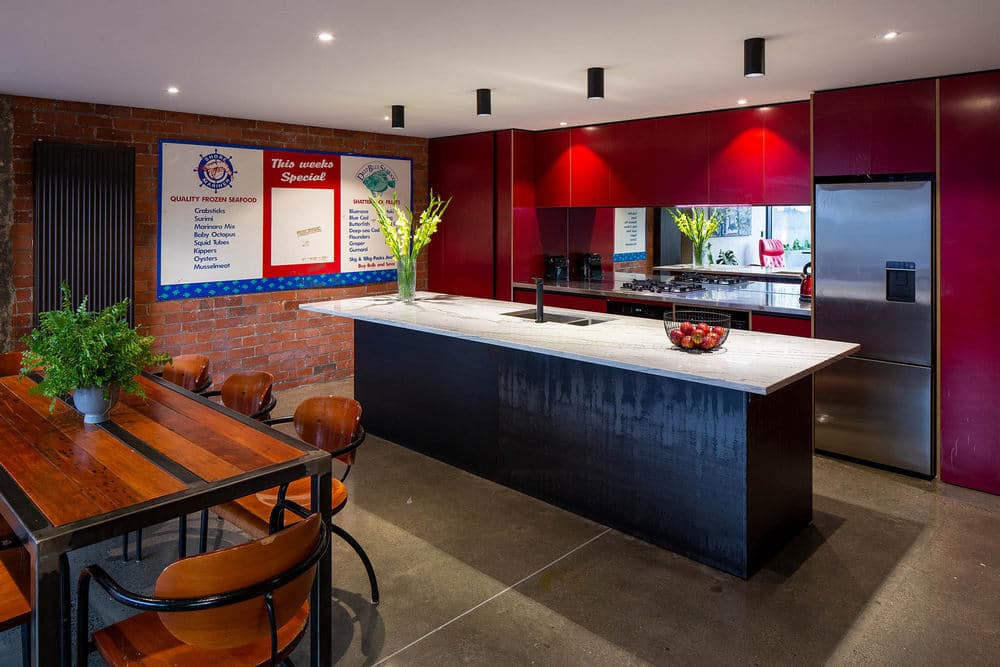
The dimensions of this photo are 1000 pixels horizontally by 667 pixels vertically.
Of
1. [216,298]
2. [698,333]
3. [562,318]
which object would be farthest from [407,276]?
[698,333]

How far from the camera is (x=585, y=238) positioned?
266 inches

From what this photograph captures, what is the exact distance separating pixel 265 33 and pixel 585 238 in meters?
4.12

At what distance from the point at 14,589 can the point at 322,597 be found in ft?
2.73

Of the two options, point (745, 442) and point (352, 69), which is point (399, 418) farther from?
point (745, 442)

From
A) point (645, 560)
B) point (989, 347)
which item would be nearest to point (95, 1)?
point (645, 560)

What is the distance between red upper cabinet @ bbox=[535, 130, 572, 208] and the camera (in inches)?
240

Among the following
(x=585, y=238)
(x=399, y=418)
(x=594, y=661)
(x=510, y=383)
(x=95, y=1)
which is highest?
(x=95, y=1)

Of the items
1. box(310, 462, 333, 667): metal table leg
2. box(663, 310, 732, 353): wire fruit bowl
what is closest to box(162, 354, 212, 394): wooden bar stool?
box(310, 462, 333, 667): metal table leg

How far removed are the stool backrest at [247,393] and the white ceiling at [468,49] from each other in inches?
60.2

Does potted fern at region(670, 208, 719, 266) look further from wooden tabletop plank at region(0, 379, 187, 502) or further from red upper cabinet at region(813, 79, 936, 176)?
wooden tabletop plank at region(0, 379, 187, 502)

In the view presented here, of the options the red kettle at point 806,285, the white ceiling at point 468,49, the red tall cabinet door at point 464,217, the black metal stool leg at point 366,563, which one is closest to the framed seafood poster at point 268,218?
the red tall cabinet door at point 464,217

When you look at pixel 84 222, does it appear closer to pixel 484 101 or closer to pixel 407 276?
pixel 407 276

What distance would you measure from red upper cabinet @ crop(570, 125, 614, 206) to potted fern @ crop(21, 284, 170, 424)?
419 cm

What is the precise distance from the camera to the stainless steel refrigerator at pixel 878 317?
13.2ft
